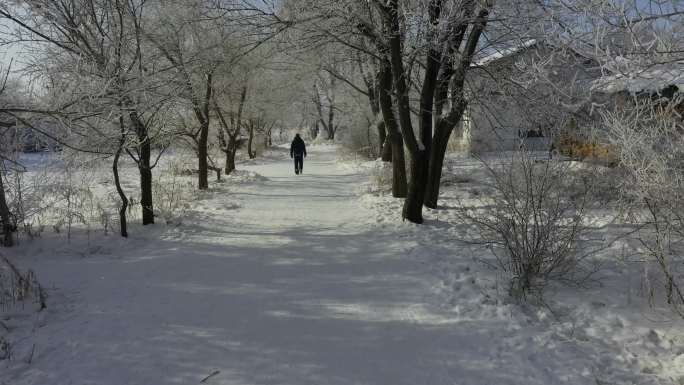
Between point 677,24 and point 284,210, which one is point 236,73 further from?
point 677,24

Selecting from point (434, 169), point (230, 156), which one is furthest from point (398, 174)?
point (230, 156)

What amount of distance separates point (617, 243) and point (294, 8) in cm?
612

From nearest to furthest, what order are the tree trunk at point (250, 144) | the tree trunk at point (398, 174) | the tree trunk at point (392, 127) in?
the tree trunk at point (392, 127), the tree trunk at point (398, 174), the tree trunk at point (250, 144)

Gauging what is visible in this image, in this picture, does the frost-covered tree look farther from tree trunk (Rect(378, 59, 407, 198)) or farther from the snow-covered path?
tree trunk (Rect(378, 59, 407, 198))

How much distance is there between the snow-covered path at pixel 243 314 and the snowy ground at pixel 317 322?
2 cm

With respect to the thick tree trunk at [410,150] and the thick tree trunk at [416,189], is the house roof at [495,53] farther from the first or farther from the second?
the thick tree trunk at [416,189]

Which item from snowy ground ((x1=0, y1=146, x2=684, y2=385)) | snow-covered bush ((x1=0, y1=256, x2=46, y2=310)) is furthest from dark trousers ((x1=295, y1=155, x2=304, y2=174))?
snow-covered bush ((x1=0, y1=256, x2=46, y2=310))

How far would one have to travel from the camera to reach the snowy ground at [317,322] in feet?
10.2

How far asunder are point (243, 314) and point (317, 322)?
2.49ft

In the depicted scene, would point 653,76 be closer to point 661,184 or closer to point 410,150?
point 661,184

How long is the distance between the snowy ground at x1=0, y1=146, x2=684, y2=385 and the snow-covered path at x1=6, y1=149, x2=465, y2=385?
0.02m

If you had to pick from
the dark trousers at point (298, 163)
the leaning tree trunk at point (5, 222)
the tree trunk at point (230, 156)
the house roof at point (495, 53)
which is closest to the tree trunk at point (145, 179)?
the leaning tree trunk at point (5, 222)

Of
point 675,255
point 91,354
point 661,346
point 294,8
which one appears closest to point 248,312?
point 91,354

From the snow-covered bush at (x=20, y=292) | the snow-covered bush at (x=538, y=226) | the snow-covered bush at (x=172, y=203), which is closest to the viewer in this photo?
the snow-covered bush at (x=20, y=292)
